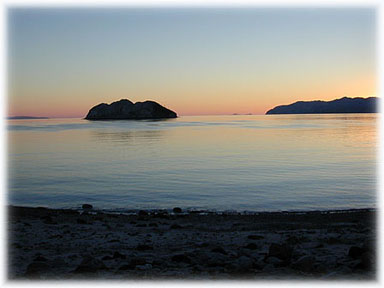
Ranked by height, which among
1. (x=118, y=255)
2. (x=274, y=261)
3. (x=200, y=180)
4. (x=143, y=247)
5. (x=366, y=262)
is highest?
(x=366, y=262)

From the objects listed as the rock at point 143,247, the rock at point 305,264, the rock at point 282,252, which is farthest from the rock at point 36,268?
the rock at point 305,264

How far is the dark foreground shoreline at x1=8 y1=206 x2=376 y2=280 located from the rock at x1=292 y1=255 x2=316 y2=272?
0.02m

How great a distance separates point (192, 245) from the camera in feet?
36.6

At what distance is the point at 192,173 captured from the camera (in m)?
29.5

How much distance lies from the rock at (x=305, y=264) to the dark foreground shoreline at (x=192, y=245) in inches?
0.8

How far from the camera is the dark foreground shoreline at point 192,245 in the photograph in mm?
8008

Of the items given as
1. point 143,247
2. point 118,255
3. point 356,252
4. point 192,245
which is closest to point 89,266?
point 118,255

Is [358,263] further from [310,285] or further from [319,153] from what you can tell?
[319,153]

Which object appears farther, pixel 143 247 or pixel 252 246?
pixel 143 247

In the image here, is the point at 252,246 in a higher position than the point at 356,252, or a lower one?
lower

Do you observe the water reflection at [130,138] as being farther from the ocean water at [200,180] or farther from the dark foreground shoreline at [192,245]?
the dark foreground shoreline at [192,245]

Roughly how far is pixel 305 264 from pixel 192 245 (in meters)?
3.91

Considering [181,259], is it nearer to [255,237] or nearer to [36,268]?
[36,268]

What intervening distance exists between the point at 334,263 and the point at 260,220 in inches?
279
